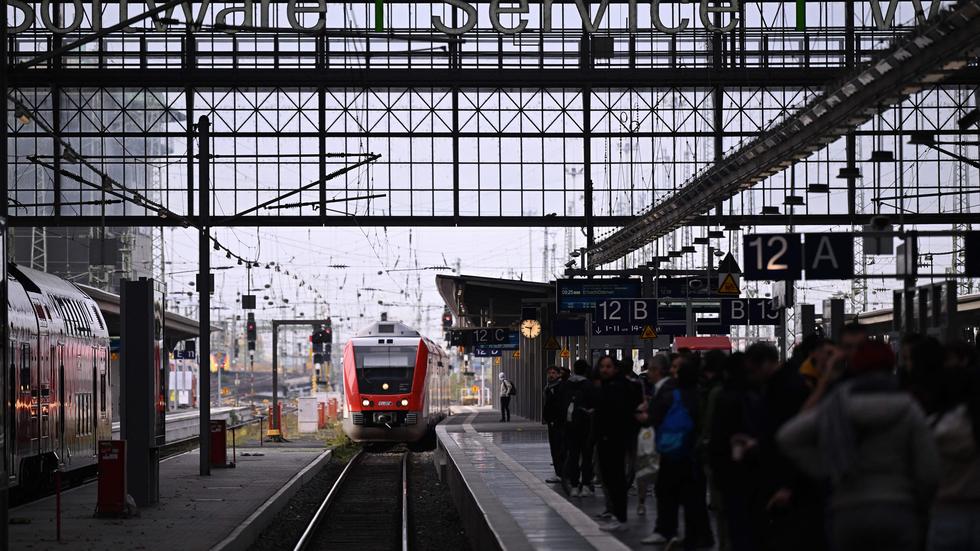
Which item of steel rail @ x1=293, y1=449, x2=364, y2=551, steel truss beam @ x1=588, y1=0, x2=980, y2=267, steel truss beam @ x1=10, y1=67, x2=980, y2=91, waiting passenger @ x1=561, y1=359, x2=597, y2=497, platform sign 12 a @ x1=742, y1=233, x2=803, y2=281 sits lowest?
steel rail @ x1=293, y1=449, x2=364, y2=551

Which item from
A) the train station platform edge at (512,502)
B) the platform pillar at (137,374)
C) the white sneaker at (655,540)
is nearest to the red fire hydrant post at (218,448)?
the train station platform edge at (512,502)

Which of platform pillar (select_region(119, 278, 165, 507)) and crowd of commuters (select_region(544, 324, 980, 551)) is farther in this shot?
platform pillar (select_region(119, 278, 165, 507))

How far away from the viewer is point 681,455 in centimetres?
1362

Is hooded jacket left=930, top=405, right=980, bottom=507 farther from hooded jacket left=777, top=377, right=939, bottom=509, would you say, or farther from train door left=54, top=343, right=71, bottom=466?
train door left=54, top=343, right=71, bottom=466

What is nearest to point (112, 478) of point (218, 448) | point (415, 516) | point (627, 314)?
point (415, 516)

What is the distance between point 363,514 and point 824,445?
20.4m

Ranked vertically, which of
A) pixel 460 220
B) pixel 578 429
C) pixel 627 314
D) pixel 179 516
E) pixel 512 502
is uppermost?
pixel 460 220

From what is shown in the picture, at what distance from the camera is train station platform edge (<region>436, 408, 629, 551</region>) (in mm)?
15430

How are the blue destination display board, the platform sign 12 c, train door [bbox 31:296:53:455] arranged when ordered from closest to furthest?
1. train door [bbox 31:296:53:455]
2. the platform sign 12 c
3. the blue destination display board

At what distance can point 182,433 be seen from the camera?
59906 mm

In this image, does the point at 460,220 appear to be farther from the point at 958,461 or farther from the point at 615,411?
the point at 958,461

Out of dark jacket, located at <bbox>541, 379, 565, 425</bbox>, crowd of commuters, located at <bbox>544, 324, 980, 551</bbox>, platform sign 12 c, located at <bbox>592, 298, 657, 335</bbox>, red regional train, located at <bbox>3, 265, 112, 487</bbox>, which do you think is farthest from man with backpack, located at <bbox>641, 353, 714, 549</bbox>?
platform sign 12 c, located at <bbox>592, 298, 657, 335</bbox>

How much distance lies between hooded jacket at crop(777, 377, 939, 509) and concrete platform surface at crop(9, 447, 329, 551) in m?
10.7

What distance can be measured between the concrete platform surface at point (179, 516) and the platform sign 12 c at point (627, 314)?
7.97 m
